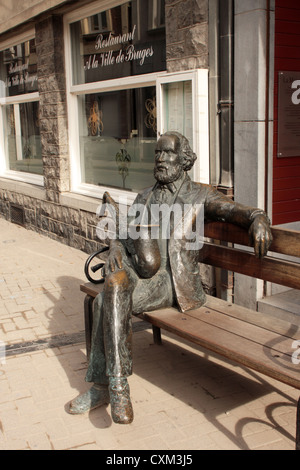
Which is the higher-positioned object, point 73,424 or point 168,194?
point 168,194

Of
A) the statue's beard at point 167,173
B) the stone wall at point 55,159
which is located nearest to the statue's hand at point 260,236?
the statue's beard at point 167,173

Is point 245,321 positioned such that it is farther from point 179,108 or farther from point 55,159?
point 55,159

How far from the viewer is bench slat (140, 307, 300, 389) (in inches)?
108

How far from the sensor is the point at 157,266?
148 inches

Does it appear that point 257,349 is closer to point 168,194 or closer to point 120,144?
point 168,194

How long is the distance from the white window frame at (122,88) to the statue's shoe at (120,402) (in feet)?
8.60

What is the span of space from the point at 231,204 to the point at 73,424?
169 centimetres

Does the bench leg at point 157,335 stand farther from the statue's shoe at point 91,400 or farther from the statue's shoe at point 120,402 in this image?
the statue's shoe at point 120,402

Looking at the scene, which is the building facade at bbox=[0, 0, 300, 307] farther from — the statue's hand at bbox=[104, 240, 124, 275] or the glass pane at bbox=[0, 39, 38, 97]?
the statue's hand at bbox=[104, 240, 124, 275]

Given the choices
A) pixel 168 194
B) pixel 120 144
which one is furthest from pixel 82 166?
pixel 168 194

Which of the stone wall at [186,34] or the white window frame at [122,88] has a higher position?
the stone wall at [186,34]

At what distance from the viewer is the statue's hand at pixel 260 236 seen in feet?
10.7

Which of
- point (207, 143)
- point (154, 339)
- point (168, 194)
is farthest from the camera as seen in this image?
point (207, 143)
